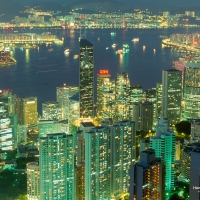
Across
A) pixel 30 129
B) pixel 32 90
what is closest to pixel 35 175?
pixel 30 129

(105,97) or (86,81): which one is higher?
(86,81)

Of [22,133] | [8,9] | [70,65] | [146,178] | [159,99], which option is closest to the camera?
[146,178]

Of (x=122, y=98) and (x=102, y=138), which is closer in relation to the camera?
(x=102, y=138)

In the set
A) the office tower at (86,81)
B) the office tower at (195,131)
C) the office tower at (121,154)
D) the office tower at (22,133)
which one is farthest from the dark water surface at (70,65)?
the office tower at (121,154)

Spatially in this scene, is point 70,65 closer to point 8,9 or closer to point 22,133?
point 22,133

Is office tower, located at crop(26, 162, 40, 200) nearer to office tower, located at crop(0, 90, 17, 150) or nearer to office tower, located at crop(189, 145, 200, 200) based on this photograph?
office tower, located at crop(189, 145, 200, 200)

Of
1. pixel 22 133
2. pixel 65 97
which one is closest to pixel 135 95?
pixel 65 97

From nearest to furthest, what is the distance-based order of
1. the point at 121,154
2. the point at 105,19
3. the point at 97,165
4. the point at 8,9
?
the point at 97,165
the point at 121,154
the point at 8,9
the point at 105,19

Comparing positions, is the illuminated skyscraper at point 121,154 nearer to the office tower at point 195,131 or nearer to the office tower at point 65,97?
the office tower at point 195,131

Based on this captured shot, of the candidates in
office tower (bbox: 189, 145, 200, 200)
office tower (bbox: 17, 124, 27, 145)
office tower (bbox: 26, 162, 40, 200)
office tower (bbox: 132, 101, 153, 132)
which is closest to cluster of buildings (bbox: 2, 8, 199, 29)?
office tower (bbox: 132, 101, 153, 132)
